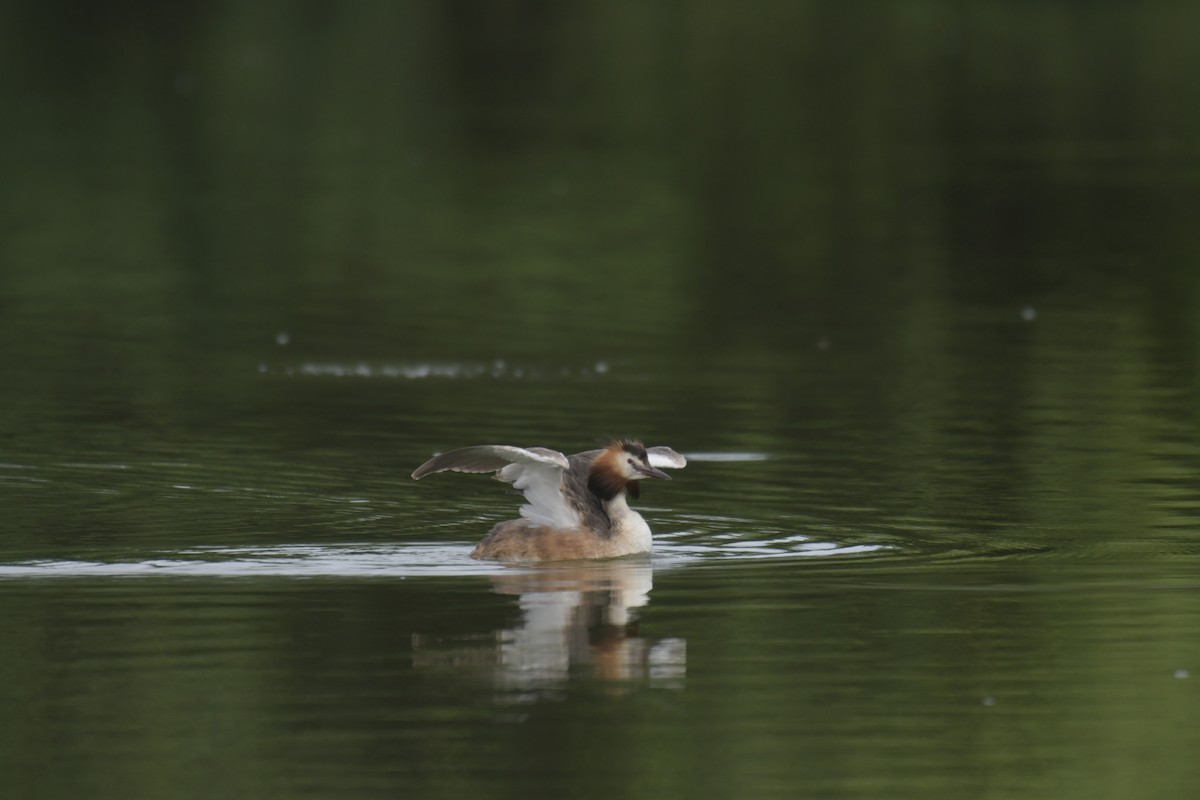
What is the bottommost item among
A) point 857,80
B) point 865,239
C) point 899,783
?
point 899,783

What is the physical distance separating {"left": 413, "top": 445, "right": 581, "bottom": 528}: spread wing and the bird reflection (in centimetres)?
61

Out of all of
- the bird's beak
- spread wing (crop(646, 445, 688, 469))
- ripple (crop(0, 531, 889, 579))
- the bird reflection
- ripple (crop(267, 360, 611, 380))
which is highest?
ripple (crop(267, 360, 611, 380))

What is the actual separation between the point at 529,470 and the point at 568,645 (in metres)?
2.54

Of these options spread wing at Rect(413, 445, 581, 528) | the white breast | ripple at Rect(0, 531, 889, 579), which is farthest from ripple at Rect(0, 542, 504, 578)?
the white breast

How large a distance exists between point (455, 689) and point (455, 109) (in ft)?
149

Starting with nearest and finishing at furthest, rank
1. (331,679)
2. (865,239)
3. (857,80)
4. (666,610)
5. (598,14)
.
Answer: (331,679), (666,610), (865,239), (857,80), (598,14)

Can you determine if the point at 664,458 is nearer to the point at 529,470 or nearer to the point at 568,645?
the point at 529,470

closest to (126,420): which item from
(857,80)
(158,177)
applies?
(158,177)

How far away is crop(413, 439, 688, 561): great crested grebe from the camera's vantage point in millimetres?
13562

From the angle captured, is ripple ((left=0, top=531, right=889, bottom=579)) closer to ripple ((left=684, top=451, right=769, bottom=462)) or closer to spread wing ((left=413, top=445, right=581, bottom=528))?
spread wing ((left=413, top=445, right=581, bottom=528))

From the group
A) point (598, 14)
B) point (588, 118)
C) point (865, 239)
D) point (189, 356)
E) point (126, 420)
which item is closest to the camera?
point (126, 420)

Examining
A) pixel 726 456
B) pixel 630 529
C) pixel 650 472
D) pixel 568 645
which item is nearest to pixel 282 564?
pixel 630 529

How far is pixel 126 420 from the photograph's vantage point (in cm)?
1862

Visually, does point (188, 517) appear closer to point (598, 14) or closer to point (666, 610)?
point (666, 610)
